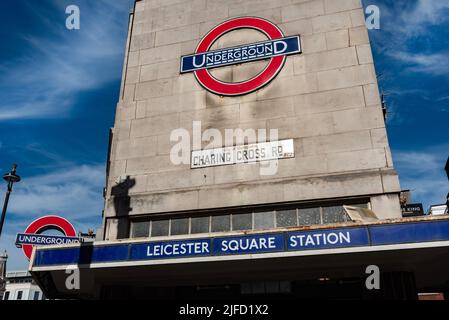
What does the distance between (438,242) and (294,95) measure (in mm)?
7189

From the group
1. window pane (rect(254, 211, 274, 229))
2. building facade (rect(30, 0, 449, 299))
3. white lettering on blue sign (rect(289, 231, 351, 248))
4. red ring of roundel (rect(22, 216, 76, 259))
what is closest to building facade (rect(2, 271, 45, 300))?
red ring of roundel (rect(22, 216, 76, 259))

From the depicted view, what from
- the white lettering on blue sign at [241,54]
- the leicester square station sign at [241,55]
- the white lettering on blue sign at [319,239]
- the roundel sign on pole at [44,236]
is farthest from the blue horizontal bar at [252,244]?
the white lettering on blue sign at [241,54]

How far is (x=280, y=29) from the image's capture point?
613 inches

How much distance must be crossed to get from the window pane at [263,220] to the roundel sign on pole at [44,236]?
8.63 metres

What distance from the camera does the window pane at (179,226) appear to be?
45.5 feet

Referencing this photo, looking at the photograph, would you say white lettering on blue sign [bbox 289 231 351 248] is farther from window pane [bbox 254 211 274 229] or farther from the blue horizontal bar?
window pane [bbox 254 211 274 229]

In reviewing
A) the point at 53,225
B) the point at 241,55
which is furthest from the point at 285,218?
the point at 53,225

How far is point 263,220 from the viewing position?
518 inches

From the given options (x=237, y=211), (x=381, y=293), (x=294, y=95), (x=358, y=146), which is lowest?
(x=381, y=293)

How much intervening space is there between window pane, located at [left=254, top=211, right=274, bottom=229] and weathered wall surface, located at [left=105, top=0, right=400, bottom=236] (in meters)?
0.52

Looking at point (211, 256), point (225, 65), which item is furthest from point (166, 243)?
point (225, 65)

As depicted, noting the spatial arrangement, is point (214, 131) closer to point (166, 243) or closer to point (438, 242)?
point (166, 243)

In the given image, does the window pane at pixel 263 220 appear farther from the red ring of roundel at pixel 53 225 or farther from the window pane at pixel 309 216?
the red ring of roundel at pixel 53 225

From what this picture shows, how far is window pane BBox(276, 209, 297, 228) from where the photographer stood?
12.9m
